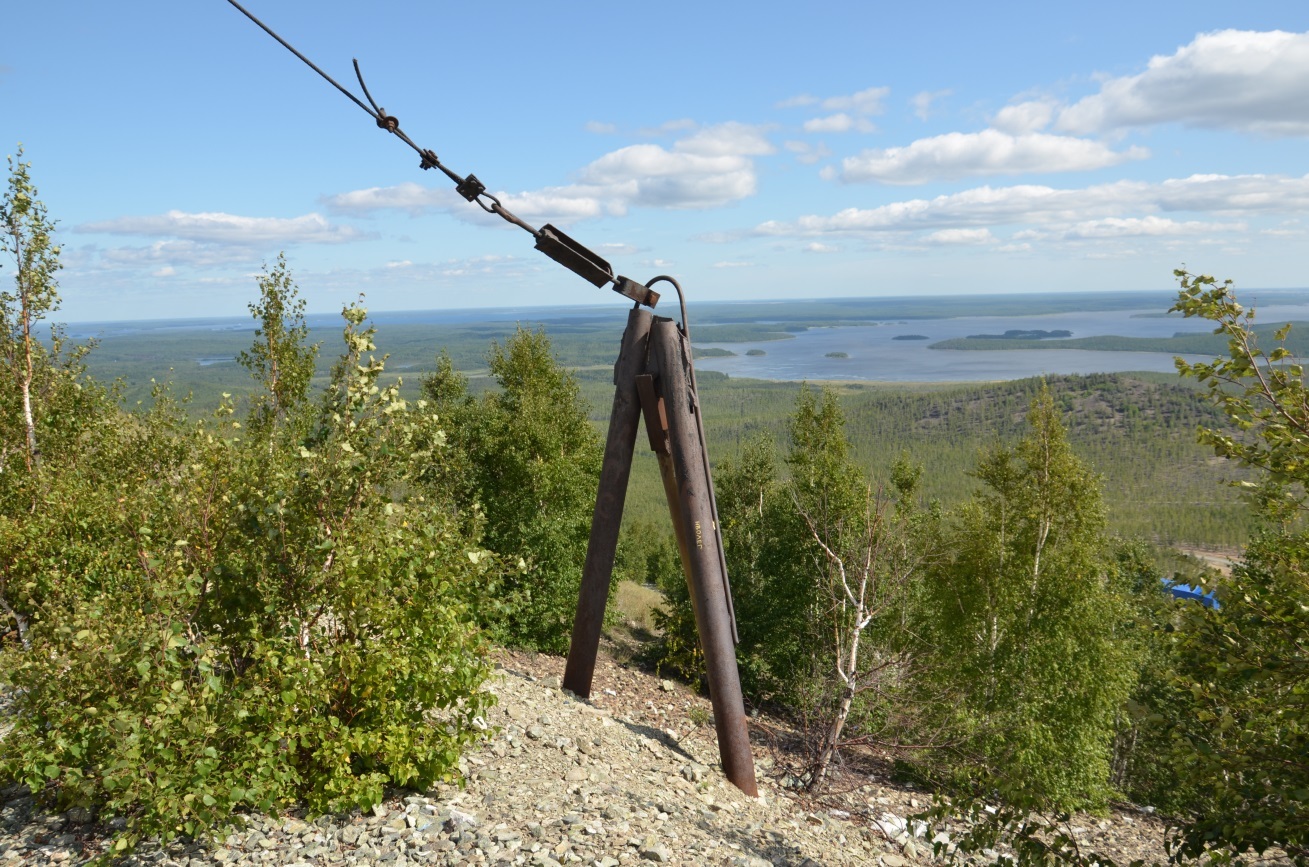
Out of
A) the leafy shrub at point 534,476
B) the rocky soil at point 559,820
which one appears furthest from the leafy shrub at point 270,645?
the leafy shrub at point 534,476

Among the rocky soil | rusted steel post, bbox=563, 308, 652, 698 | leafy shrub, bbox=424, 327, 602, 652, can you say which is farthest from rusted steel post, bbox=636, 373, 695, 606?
leafy shrub, bbox=424, 327, 602, 652

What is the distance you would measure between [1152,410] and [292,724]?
199m

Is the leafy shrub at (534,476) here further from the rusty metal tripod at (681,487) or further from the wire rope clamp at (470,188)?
the wire rope clamp at (470,188)

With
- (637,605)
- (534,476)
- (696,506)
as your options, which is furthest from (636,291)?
(637,605)

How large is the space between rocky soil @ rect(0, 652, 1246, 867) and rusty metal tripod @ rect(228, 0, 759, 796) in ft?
3.46

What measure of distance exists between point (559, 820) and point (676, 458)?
373cm

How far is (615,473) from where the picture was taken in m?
9.12

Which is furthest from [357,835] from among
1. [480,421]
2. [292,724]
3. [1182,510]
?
[1182,510]

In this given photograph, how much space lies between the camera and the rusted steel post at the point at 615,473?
8.90m

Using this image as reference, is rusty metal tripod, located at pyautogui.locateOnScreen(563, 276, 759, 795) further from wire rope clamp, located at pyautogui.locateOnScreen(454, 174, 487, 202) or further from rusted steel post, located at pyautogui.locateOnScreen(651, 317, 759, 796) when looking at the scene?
wire rope clamp, located at pyautogui.locateOnScreen(454, 174, 487, 202)

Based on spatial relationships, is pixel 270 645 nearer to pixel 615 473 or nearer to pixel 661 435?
pixel 615 473

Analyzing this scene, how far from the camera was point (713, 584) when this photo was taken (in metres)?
8.72

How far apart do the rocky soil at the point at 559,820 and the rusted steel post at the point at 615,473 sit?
55.8 inches

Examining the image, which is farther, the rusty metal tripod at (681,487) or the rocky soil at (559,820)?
the rusty metal tripod at (681,487)
